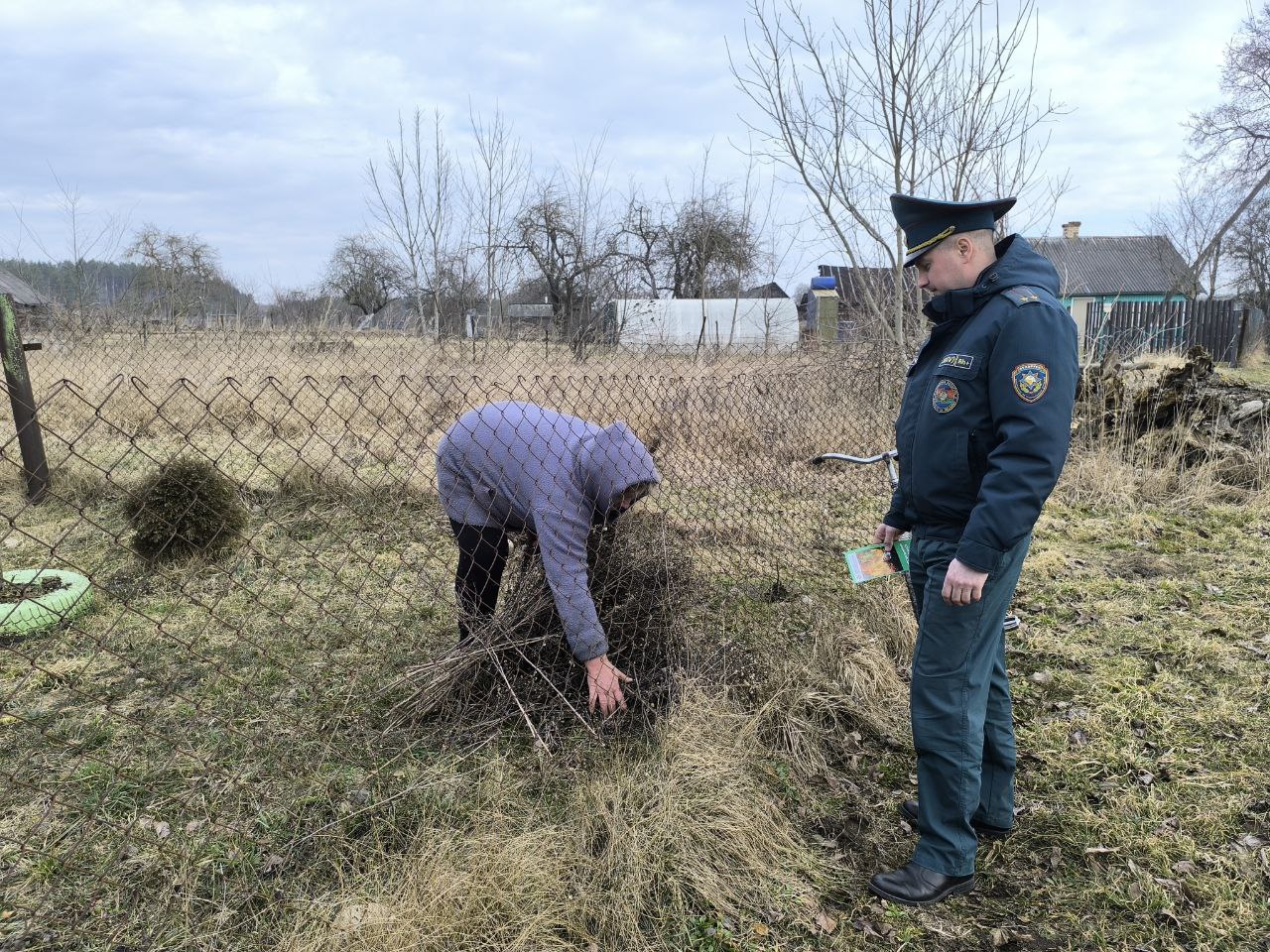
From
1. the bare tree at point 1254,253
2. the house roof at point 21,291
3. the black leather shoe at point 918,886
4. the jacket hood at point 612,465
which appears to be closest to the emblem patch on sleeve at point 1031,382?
the jacket hood at point 612,465

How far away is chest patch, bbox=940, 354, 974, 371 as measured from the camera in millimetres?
1913

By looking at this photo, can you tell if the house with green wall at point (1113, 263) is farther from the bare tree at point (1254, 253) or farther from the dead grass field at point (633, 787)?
the dead grass field at point (633, 787)

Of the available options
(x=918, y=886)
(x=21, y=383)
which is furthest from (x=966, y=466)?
(x=21, y=383)

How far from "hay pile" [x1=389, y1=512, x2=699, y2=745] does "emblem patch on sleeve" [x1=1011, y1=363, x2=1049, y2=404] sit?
5.00 ft

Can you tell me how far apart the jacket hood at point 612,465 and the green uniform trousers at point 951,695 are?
904 millimetres

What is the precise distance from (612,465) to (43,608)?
9.76 ft

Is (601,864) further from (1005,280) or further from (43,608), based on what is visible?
(43,608)

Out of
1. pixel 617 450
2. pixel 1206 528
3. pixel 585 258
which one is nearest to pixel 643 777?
Answer: pixel 617 450

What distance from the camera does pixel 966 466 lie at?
1.95 m

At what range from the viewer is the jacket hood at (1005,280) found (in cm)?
192

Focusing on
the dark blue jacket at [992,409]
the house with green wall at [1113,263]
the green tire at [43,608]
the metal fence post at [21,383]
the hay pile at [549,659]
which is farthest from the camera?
the house with green wall at [1113,263]

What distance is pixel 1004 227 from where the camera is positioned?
603 centimetres

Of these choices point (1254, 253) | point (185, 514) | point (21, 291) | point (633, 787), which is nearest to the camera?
point (633, 787)

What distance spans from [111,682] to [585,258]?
16.1m
